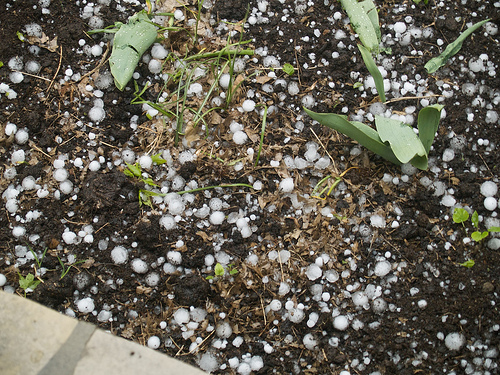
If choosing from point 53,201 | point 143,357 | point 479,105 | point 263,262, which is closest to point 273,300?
point 263,262

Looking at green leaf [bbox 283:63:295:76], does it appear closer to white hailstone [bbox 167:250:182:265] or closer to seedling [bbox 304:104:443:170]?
seedling [bbox 304:104:443:170]

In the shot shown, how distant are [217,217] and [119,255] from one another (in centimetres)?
41

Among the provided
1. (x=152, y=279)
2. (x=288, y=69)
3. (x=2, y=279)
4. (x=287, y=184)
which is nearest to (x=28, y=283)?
(x=2, y=279)

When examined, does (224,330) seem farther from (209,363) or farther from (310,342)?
(310,342)

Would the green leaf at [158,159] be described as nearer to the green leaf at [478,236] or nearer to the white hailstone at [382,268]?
the white hailstone at [382,268]

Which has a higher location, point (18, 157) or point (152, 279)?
point (18, 157)

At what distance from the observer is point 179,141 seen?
177cm

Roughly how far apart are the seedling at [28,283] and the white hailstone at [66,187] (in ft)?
1.16

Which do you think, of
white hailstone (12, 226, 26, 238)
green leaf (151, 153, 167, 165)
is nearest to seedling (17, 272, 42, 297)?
white hailstone (12, 226, 26, 238)

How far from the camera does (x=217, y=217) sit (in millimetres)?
1695

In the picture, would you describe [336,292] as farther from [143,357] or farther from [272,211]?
[143,357]

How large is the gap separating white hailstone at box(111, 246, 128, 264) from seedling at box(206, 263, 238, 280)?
34cm

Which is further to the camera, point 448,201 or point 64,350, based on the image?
point 448,201

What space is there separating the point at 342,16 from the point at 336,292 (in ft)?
3.96
